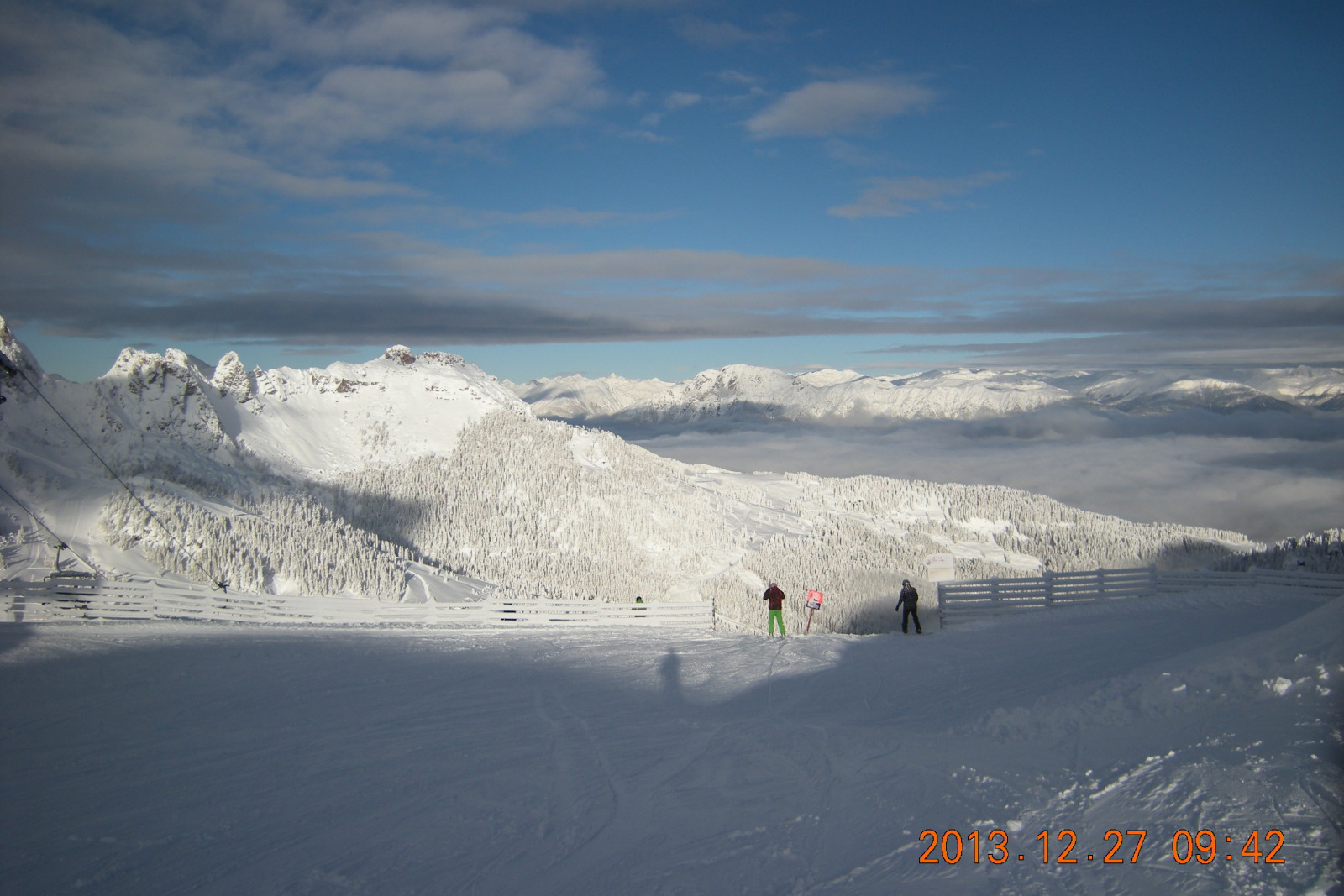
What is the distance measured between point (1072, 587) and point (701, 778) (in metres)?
18.3

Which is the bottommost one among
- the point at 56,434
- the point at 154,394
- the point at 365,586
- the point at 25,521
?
the point at 365,586

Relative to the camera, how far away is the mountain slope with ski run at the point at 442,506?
56.4m

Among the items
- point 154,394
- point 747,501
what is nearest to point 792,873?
point 154,394

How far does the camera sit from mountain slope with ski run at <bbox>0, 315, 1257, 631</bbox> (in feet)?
185

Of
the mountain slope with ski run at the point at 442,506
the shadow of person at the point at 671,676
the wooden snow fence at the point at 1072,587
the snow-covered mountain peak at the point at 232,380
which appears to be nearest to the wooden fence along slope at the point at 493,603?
the wooden snow fence at the point at 1072,587

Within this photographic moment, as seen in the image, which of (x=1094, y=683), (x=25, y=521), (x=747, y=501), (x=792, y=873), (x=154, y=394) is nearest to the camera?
(x=792, y=873)

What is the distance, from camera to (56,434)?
215 ft

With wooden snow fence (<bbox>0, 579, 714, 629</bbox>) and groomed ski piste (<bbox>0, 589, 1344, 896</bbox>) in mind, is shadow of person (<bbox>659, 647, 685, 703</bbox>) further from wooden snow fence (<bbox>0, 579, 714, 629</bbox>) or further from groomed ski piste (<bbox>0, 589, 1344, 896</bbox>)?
wooden snow fence (<bbox>0, 579, 714, 629</bbox>)

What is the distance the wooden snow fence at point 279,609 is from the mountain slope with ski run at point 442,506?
66.9ft

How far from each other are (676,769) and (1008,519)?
175m

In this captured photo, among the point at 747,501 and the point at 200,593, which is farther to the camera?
the point at 747,501

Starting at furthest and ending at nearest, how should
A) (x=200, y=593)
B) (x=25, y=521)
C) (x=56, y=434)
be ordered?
(x=56, y=434) < (x=25, y=521) < (x=200, y=593)

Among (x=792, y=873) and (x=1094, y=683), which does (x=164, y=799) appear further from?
(x=1094, y=683)

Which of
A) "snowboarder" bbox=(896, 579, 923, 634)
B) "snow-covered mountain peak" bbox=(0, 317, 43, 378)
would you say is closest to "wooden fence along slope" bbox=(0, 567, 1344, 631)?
"snowboarder" bbox=(896, 579, 923, 634)
